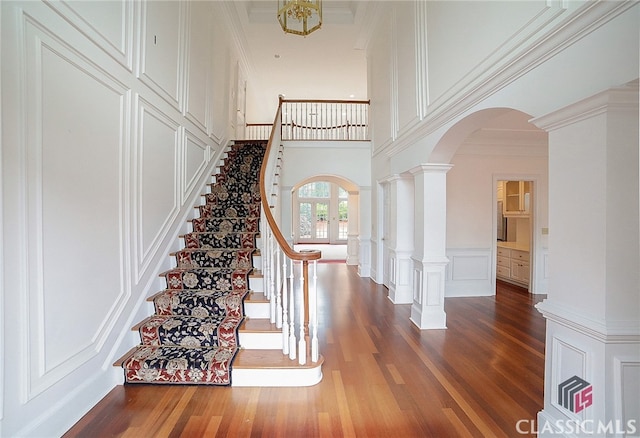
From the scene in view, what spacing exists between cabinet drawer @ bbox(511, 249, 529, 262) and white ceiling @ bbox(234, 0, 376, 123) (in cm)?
557

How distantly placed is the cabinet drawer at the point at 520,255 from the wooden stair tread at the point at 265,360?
5103 mm

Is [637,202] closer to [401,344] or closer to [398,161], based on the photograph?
[401,344]

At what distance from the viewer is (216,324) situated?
2.62 meters

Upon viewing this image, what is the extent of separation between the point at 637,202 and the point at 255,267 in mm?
3137

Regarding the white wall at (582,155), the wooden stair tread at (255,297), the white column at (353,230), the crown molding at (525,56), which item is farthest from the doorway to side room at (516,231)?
the wooden stair tread at (255,297)

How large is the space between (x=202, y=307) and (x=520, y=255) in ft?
19.5

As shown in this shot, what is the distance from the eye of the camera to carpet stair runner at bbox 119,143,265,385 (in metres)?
2.29

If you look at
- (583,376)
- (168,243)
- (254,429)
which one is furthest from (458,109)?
(168,243)

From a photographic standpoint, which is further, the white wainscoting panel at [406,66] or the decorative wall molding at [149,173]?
the white wainscoting panel at [406,66]

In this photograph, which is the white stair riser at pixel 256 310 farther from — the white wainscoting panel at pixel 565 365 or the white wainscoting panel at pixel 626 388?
the white wainscoting panel at pixel 626 388

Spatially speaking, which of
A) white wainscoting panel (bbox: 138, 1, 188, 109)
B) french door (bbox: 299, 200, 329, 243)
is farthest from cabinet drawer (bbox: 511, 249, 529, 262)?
french door (bbox: 299, 200, 329, 243)

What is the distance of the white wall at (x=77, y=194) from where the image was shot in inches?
60.9

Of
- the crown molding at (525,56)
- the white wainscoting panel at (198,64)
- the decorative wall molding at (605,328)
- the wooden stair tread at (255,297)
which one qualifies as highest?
the white wainscoting panel at (198,64)

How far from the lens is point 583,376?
152 centimetres
